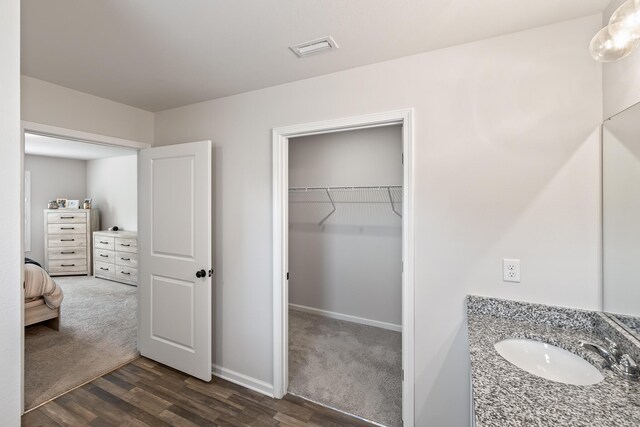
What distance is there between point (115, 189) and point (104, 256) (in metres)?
1.41

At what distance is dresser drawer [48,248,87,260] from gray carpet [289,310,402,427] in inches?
200

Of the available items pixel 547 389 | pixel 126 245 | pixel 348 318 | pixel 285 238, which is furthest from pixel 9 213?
pixel 126 245

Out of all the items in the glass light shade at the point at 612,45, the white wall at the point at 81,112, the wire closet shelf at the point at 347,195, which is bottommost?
the wire closet shelf at the point at 347,195

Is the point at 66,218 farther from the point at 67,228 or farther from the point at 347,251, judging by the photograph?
the point at 347,251

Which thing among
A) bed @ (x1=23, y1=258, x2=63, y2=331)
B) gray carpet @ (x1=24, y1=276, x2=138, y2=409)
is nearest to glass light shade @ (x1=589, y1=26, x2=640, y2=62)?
gray carpet @ (x1=24, y1=276, x2=138, y2=409)

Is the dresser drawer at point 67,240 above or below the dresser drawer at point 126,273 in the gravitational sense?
above

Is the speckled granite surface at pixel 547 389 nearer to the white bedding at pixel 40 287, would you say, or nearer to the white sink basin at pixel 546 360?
the white sink basin at pixel 546 360

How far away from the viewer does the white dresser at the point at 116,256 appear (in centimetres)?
527

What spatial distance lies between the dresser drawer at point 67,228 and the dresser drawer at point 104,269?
81 cm

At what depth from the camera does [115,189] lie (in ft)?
19.8

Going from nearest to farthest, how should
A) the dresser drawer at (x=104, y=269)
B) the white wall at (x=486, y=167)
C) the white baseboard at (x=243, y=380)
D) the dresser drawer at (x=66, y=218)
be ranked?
1. the white wall at (x=486, y=167)
2. the white baseboard at (x=243, y=380)
3. the dresser drawer at (x=104, y=269)
4. the dresser drawer at (x=66, y=218)

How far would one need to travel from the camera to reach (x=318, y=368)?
260 cm

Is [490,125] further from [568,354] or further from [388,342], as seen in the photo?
[388,342]

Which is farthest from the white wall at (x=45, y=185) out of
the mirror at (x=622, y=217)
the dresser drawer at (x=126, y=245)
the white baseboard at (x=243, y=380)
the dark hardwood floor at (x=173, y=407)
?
the mirror at (x=622, y=217)
